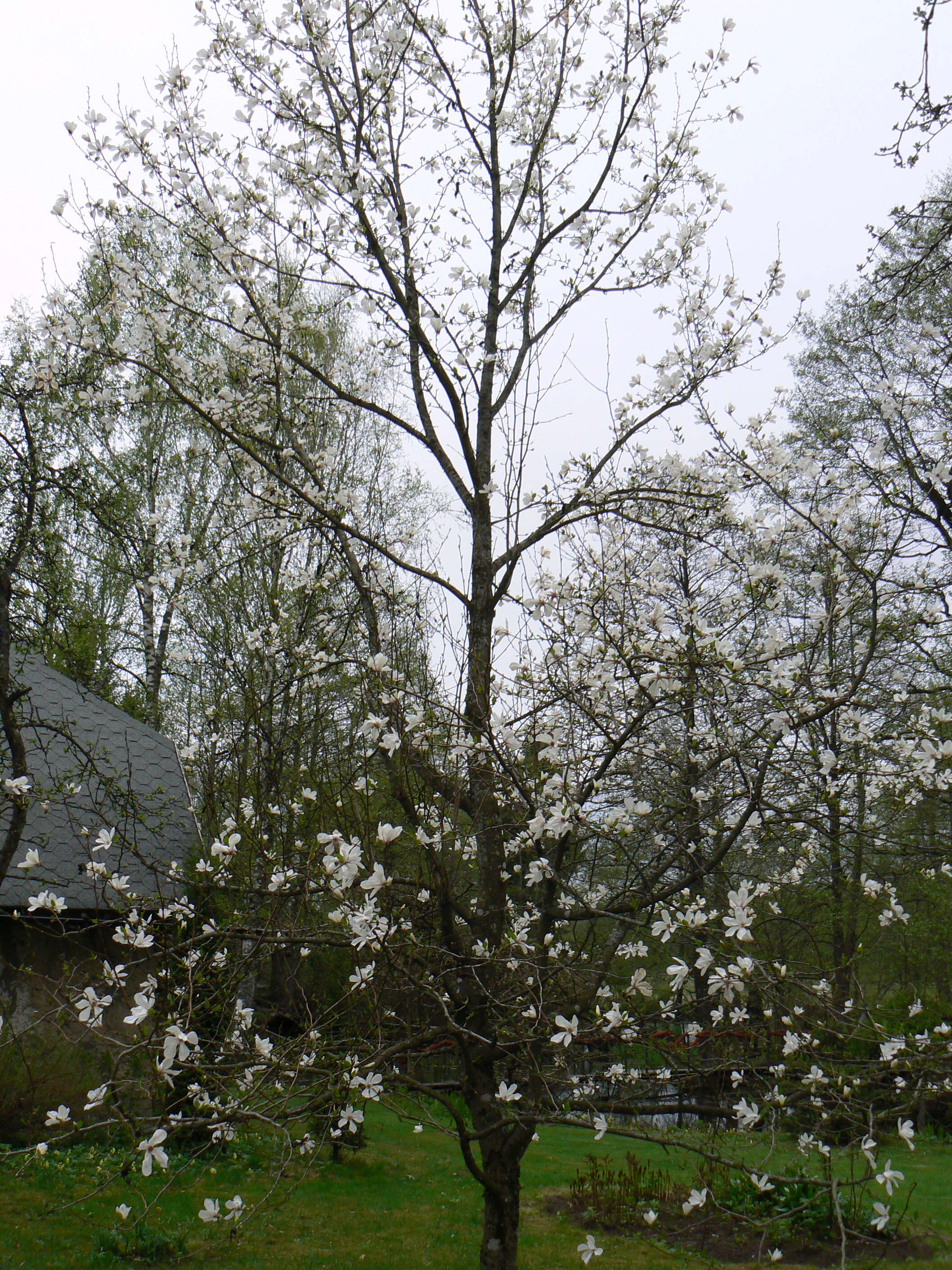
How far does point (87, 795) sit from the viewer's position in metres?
6.41

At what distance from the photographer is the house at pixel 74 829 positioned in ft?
23.5

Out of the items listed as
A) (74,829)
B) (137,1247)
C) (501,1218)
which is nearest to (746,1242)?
(501,1218)

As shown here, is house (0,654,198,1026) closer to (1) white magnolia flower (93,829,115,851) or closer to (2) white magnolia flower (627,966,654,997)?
(1) white magnolia flower (93,829,115,851)

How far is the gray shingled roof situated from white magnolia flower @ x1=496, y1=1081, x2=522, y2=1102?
3.41m

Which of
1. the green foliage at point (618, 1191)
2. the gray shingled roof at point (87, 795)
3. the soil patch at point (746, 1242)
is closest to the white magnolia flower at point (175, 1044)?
the gray shingled roof at point (87, 795)

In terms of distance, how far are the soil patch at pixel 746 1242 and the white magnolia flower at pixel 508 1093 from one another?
11.6 ft

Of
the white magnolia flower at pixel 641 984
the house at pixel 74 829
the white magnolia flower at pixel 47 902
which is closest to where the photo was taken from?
the white magnolia flower at pixel 641 984

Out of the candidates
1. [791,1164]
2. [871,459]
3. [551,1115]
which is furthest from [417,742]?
[791,1164]

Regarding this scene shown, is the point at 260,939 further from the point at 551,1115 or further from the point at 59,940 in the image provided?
the point at 59,940

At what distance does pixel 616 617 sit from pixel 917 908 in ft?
30.3

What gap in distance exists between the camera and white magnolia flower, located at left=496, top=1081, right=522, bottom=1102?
3646mm

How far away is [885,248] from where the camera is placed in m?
10.7

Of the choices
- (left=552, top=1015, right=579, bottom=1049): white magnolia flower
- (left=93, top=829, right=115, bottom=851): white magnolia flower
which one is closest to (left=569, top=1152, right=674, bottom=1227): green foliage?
(left=552, top=1015, right=579, bottom=1049): white magnolia flower

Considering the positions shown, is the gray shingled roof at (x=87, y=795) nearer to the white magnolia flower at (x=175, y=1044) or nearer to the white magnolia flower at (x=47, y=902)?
the white magnolia flower at (x=47, y=902)
